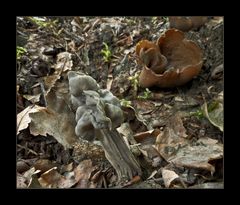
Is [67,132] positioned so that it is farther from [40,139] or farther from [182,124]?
[182,124]

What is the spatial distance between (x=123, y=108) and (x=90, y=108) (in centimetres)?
84

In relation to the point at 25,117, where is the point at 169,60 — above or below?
above

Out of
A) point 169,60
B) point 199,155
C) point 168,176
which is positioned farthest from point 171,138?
point 169,60

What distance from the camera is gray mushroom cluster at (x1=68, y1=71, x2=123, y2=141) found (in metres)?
1.70

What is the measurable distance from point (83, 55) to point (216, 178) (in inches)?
63.4

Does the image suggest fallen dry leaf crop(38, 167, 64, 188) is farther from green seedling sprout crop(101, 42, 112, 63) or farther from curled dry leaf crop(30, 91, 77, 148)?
green seedling sprout crop(101, 42, 112, 63)

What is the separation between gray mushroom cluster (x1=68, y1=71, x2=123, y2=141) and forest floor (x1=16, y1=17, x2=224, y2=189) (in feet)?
1.29

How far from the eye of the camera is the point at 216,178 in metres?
1.92

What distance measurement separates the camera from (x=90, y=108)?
1736 millimetres

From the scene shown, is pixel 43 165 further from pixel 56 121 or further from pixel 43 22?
pixel 43 22

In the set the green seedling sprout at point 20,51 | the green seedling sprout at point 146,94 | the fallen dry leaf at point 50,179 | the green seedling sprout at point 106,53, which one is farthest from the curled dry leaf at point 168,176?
the green seedling sprout at point 20,51

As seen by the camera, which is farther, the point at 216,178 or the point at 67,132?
the point at 67,132

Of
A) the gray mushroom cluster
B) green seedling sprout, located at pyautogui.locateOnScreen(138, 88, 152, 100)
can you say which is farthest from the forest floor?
the gray mushroom cluster

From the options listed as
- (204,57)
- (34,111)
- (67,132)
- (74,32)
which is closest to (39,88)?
(34,111)
